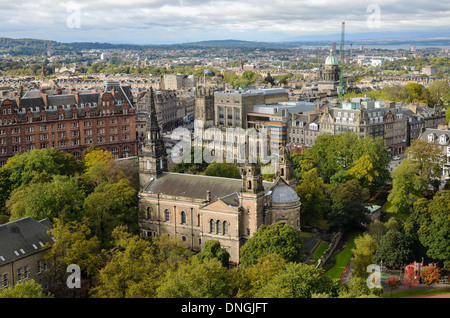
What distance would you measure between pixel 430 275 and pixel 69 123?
84.6 metres

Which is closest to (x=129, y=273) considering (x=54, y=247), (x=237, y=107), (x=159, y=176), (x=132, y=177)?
A: (x=54, y=247)

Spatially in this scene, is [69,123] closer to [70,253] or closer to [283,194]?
[283,194]

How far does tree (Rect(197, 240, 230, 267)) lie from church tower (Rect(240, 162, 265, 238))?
4761mm

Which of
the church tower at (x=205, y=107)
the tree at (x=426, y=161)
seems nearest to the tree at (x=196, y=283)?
the tree at (x=426, y=161)

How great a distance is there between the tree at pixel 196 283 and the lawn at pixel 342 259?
20419mm

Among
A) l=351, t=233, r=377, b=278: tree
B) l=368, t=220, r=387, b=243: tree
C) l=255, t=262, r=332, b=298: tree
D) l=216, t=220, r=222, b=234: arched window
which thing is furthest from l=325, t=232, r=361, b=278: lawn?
l=255, t=262, r=332, b=298: tree

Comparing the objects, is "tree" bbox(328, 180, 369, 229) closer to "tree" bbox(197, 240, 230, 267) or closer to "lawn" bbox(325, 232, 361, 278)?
"lawn" bbox(325, 232, 361, 278)

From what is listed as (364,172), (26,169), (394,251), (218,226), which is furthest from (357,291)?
(26,169)

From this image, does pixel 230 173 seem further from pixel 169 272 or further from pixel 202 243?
pixel 169 272

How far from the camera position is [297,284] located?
47.5m

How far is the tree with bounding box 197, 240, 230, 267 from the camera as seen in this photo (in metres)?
64.1

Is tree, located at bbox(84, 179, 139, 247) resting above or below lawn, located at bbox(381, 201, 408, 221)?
above

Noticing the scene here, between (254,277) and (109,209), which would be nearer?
(254,277)
